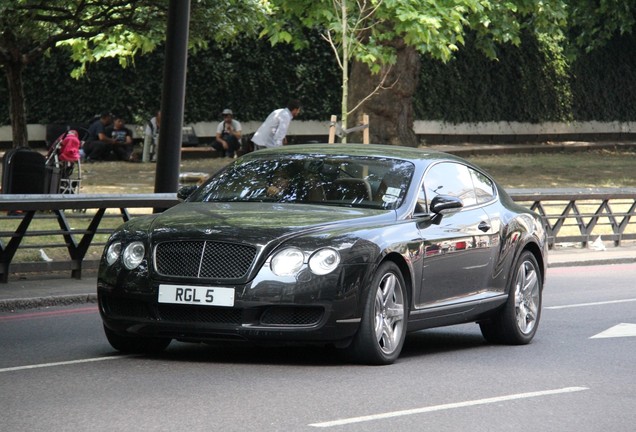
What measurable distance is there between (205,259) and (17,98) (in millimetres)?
14466

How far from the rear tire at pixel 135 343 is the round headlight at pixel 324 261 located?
1.35 m

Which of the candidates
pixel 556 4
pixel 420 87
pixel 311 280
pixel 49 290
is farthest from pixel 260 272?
pixel 420 87

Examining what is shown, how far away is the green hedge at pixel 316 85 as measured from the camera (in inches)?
1371

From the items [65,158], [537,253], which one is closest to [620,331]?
[537,253]

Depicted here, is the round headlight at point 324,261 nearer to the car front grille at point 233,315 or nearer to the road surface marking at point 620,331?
the car front grille at point 233,315

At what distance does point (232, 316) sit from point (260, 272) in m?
0.35

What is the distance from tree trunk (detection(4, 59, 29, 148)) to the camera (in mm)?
22875

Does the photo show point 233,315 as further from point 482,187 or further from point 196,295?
point 482,187

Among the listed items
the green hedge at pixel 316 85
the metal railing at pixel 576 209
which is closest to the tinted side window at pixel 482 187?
the metal railing at pixel 576 209

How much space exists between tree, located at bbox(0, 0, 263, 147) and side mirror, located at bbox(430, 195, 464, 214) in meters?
10.9

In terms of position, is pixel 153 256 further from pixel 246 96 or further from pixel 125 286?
pixel 246 96

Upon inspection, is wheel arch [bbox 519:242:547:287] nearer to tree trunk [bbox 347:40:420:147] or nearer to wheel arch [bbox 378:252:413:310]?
wheel arch [bbox 378:252:413:310]

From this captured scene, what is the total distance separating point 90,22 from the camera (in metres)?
21.8

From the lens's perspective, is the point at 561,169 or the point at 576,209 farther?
the point at 561,169
